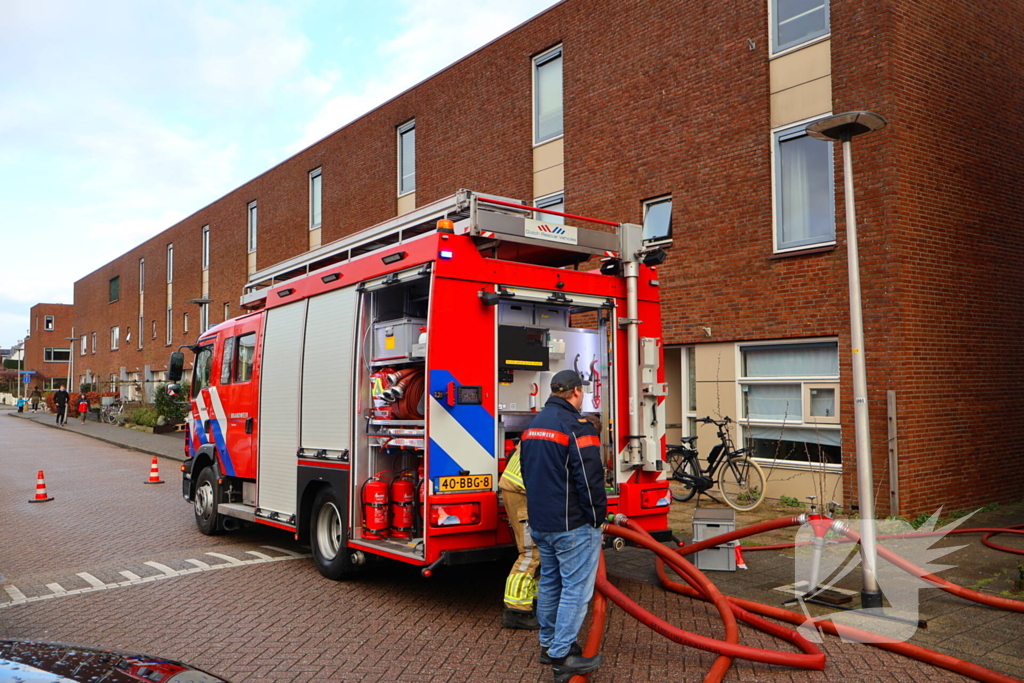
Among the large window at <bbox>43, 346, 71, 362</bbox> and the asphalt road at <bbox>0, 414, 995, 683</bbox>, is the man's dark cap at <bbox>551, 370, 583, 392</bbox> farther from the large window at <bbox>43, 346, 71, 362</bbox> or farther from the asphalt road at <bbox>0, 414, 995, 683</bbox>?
the large window at <bbox>43, 346, 71, 362</bbox>

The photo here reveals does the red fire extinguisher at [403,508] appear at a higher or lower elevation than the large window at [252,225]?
lower

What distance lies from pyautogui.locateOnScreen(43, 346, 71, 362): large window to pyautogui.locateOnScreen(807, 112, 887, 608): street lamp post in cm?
9140

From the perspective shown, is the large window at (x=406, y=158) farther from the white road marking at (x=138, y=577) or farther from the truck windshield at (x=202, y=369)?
the white road marking at (x=138, y=577)

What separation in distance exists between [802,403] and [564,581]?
716 cm

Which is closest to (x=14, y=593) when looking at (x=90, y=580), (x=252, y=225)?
(x=90, y=580)

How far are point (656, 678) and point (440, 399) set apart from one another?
2407 mm

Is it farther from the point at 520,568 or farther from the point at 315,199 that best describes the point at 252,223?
the point at 520,568

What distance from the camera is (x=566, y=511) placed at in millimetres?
5035

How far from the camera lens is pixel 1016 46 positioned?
1228 cm

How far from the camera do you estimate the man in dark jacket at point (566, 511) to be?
502 centimetres

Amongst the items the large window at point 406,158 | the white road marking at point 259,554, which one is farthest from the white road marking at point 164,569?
A: the large window at point 406,158

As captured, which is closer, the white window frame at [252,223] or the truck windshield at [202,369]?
the truck windshield at [202,369]

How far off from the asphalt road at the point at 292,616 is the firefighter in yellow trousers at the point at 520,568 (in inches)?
5.6

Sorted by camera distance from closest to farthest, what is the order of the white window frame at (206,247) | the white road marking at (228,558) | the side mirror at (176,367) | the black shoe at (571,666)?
the black shoe at (571,666) → the white road marking at (228,558) → the side mirror at (176,367) → the white window frame at (206,247)
